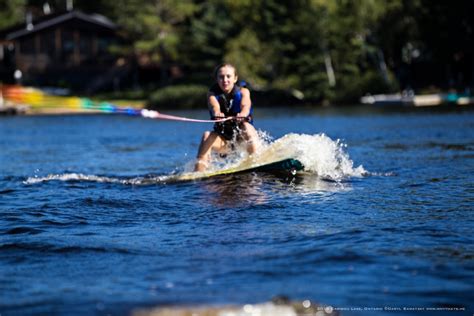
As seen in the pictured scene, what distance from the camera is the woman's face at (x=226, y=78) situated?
38.3ft

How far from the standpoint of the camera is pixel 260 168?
11.6 m

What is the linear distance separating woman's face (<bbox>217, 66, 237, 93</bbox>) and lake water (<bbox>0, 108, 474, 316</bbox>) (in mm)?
1144

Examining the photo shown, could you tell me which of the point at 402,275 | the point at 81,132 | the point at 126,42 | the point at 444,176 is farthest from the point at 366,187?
the point at 126,42

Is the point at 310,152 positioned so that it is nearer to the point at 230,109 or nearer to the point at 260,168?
the point at 260,168

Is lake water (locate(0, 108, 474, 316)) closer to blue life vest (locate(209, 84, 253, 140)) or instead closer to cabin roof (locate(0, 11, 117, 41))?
blue life vest (locate(209, 84, 253, 140))

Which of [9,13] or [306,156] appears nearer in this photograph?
[306,156]

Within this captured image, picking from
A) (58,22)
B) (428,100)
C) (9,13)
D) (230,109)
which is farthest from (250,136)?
(9,13)

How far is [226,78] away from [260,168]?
4.59ft

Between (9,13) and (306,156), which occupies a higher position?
(9,13)

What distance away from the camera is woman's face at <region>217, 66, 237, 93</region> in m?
11.7

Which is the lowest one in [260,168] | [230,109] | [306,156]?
[260,168]

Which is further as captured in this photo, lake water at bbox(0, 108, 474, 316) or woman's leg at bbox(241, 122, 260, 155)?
woman's leg at bbox(241, 122, 260, 155)

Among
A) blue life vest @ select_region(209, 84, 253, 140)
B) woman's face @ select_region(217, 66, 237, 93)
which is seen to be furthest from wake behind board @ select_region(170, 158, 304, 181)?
woman's face @ select_region(217, 66, 237, 93)

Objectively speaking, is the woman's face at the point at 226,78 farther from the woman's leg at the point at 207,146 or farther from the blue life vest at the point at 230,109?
the woman's leg at the point at 207,146
